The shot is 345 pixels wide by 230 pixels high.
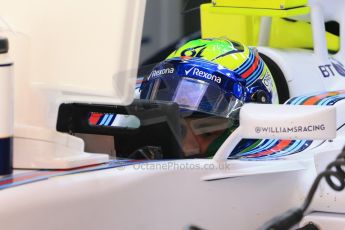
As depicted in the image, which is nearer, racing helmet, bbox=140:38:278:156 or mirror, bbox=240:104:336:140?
mirror, bbox=240:104:336:140

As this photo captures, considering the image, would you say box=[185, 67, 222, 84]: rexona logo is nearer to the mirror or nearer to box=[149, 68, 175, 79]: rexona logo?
box=[149, 68, 175, 79]: rexona logo

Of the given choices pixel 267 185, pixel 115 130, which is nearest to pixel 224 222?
pixel 267 185

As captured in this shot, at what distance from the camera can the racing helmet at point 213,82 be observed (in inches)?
42.2

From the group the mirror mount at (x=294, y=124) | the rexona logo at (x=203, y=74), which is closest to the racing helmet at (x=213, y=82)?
the rexona logo at (x=203, y=74)

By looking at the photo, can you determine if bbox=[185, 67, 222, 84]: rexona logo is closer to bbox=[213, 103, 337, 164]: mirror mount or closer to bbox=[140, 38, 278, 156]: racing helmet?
bbox=[140, 38, 278, 156]: racing helmet

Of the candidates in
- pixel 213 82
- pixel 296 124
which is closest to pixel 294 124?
pixel 296 124

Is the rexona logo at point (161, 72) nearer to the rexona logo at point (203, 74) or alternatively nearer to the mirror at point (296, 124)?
the rexona logo at point (203, 74)

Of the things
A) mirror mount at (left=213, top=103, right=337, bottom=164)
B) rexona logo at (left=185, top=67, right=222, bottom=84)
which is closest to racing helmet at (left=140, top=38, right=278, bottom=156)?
rexona logo at (left=185, top=67, right=222, bottom=84)

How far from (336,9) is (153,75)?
57 centimetres

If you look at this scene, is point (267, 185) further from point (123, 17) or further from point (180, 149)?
point (123, 17)

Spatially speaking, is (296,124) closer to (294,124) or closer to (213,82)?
(294,124)

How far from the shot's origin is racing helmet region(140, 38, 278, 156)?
3.52 ft

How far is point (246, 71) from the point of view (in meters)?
1.18

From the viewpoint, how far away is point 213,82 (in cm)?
110
